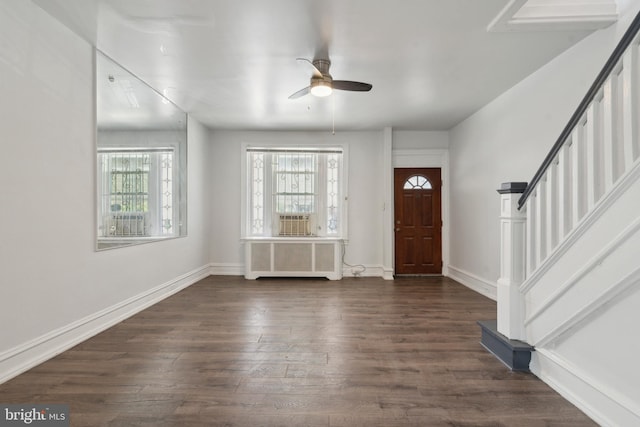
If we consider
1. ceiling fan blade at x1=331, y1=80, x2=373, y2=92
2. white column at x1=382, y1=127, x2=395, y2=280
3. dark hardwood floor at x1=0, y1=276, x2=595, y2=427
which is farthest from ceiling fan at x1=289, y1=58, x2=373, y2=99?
white column at x1=382, y1=127, x2=395, y2=280

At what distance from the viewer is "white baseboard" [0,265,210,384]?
7.16 ft

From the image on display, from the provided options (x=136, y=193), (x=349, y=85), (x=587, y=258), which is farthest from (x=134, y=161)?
(x=587, y=258)

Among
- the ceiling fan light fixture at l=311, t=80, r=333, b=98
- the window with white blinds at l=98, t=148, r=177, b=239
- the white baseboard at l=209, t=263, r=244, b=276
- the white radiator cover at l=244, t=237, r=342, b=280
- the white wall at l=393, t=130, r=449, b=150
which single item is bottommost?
the white baseboard at l=209, t=263, r=244, b=276

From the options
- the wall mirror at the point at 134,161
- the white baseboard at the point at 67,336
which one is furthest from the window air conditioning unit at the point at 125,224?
the white baseboard at the point at 67,336

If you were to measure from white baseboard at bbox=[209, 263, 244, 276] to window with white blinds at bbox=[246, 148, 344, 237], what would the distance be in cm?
67

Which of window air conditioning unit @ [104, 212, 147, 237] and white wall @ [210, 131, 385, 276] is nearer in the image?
window air conditioning unit @ [104, 212, 147, 237]

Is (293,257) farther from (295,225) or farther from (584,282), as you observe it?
(584,282)

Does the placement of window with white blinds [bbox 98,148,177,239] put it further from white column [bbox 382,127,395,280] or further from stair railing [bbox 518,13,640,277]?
stair railing [bbox 518,13,640,277]

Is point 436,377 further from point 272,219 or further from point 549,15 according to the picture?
point 272,219

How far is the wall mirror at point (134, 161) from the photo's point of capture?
3082 millimetres

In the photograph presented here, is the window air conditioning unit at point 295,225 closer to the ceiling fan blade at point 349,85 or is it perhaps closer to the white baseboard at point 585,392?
the ceiling fan blade at point 349,85

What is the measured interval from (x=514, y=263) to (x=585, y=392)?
0.87 metres

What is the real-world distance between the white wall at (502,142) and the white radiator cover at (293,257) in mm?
2124

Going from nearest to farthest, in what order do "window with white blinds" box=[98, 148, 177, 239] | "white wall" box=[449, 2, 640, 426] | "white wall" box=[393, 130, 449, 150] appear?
"white wall" box=[449, 2, 640, 426]
"window with white blinds" box=[98, 148, 177, 239]
"white wall" box=[393, 130, 449, 150]
